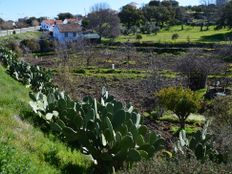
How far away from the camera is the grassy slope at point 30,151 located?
6.38 meters

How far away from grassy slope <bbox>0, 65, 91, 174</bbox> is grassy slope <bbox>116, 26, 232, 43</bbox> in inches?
2033

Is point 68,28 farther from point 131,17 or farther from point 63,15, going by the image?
point 63,15

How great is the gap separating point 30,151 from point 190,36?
62.9 metres

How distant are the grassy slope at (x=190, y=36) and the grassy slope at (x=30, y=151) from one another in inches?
2033

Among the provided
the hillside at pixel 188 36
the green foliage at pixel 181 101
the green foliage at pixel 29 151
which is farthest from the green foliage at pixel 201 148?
the hillside at pixel 188 36

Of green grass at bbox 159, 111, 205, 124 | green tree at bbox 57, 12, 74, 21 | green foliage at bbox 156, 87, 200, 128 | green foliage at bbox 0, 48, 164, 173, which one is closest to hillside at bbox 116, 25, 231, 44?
green grass at bbox 159, 111, 205, 124

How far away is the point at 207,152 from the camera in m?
9.64

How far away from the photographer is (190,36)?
69.2m

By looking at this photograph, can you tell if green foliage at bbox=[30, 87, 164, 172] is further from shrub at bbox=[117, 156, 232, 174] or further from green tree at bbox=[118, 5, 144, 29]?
green tree at bbox=[118, 5, 144, 29]

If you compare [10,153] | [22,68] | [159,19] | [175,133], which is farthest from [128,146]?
[159,19]

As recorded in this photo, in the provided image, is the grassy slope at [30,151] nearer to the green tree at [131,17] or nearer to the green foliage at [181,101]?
the green foliage at [181,101]

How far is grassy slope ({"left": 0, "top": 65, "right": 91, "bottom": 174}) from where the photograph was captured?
638 centimetres

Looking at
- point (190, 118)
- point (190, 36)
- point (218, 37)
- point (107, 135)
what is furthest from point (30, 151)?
point (190, 36)

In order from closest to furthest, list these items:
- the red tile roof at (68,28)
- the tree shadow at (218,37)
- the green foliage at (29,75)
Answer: the green foliage at (29,75) < the tree shadow at (218,37) < the red tile roof at (68,28)
